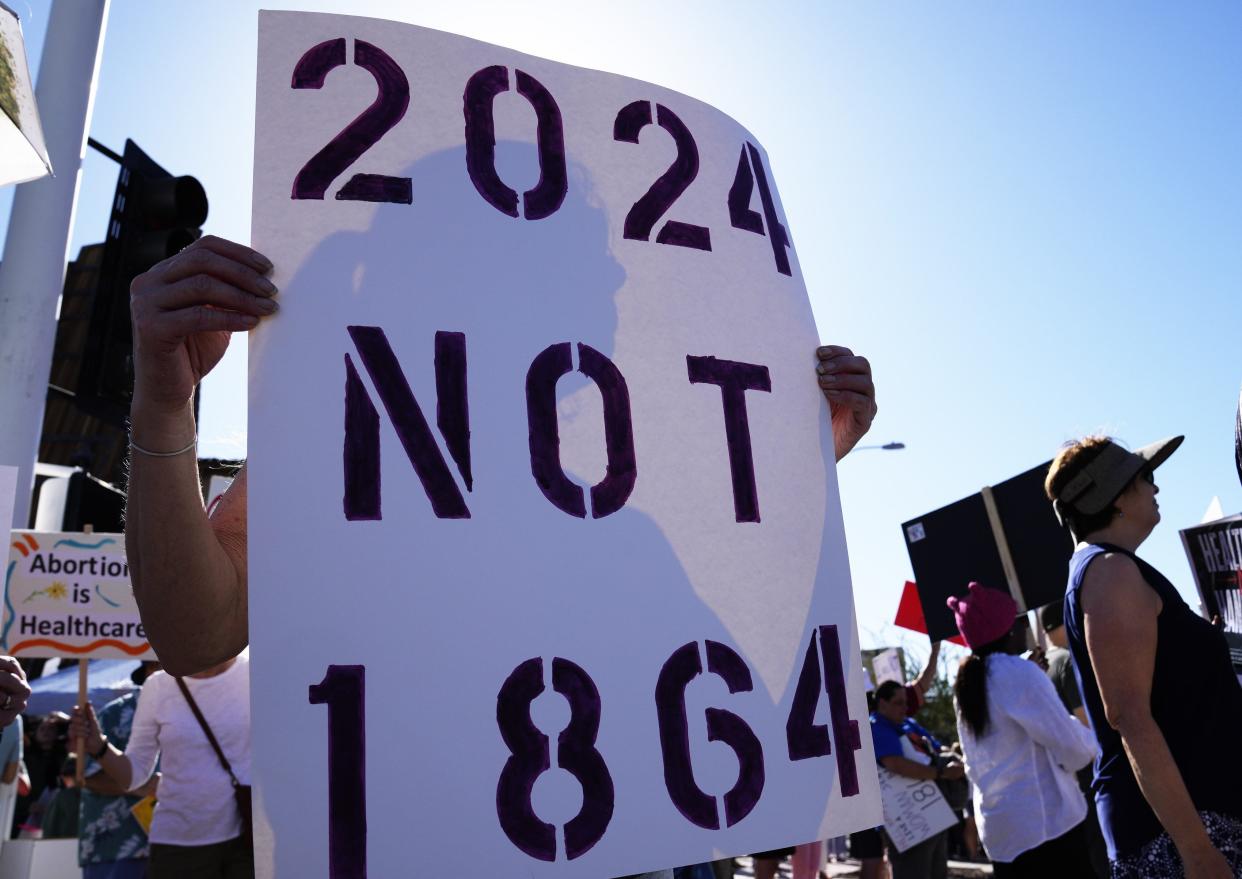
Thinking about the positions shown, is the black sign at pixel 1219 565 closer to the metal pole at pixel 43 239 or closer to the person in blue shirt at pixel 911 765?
the person in blue shirt at pixel 911 765

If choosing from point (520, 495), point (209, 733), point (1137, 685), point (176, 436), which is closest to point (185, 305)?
point (176, 436)

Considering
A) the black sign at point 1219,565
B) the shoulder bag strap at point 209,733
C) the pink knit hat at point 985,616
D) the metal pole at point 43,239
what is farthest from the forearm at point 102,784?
the black sign at point 1219,565

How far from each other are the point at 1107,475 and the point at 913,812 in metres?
3.77

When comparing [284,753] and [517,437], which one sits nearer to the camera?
[284,753]

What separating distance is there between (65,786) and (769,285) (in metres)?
7.30

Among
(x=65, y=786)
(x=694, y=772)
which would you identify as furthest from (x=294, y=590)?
(x=65, y=786)

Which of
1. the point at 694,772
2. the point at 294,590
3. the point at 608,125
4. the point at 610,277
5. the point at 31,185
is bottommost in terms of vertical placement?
the point at 694,772

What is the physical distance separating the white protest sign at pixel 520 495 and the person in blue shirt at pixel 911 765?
13.8 ft

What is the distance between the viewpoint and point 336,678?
4.18 feet

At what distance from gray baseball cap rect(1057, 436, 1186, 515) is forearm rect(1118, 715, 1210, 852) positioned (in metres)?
0.60

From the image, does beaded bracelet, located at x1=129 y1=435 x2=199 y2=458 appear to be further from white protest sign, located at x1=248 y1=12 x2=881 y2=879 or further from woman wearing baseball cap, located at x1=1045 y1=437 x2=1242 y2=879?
woman wearing baseball cap, located at x1=1045 y1=437 x2=1242 y2=879

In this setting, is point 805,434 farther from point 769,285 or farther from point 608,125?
point 608,125

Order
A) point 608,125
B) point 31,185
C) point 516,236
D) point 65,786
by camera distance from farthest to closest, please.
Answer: point 65,786
point 31,185
point 608,125
point 516,236

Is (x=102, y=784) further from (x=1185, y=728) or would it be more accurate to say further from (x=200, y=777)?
(x=1185, y=728)
